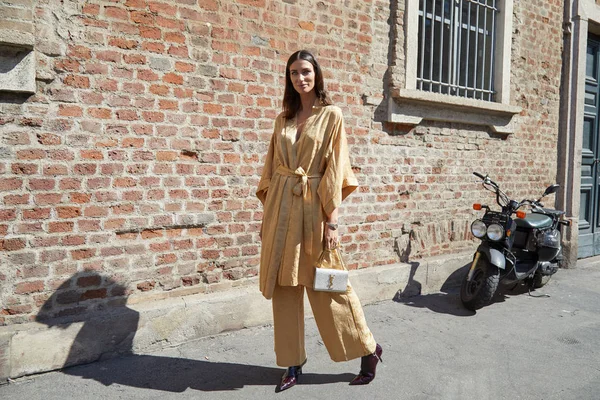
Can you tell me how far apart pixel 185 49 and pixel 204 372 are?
2329 millimetres

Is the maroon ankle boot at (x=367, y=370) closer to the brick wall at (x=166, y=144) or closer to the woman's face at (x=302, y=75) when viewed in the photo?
the brick wall at (x=166, y=144)

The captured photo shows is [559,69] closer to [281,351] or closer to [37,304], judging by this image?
[281,351]

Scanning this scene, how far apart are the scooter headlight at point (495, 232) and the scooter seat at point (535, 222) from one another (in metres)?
0.61

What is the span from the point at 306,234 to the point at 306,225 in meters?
0.05

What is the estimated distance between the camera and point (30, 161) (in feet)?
10.6

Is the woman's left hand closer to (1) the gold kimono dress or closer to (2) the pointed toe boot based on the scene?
(1) the gold kimono dress

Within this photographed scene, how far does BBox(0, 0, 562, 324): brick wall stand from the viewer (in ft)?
10.8

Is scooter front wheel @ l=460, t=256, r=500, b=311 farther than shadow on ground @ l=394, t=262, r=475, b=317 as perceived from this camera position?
No

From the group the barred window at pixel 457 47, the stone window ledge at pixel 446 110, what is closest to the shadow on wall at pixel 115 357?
the stone window ledge at pixel 446 110

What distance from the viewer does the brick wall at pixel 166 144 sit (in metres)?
3.29

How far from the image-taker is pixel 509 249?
202 inches

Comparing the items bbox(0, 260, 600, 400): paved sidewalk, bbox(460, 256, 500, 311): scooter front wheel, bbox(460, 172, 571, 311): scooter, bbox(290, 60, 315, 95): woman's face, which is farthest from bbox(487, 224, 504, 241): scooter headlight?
bbox(290, 60, 315, 95): woman's face

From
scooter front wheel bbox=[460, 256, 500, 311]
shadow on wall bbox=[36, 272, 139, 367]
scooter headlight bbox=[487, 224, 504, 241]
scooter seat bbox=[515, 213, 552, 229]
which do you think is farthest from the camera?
scooter seat bbox=[515, 213, 552, 229]

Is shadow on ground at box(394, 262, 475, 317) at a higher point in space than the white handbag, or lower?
lower
